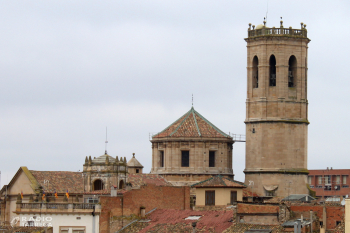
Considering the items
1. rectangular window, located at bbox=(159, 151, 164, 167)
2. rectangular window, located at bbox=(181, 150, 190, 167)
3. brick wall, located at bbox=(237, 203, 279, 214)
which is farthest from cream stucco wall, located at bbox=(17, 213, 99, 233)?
rectangular window, located at bbox=(159, 151, 164, 167)

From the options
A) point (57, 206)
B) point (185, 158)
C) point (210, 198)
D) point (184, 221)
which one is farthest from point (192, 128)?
point (57, 206)

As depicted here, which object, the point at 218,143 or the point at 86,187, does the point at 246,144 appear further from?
the point at 86,187

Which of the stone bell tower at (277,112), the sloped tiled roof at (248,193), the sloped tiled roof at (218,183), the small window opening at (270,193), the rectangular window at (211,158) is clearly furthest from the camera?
the rectangular window at (211,158)

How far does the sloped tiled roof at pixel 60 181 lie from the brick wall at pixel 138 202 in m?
7.65

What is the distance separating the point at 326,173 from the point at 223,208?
216 feet

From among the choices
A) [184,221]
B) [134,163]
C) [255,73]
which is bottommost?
[184,221]

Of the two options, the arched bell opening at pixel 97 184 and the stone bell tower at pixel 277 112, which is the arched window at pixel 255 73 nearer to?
the stone bell tower at pixel 277 112

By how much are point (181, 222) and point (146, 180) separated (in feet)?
62.3

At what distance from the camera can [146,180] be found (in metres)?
105

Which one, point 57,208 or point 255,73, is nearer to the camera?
point 57,208

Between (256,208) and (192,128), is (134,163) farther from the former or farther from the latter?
(256,208)

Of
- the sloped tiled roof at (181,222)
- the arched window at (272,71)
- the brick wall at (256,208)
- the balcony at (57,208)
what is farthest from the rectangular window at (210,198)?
the brick wall at (256,208)

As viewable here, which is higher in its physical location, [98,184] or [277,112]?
[277,112]

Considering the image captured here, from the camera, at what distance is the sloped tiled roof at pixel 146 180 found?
4097 inches
